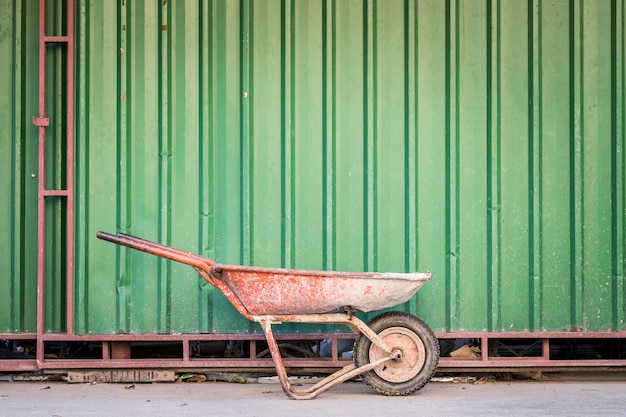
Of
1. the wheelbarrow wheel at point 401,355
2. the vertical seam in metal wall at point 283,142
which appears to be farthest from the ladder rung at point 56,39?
the wheelbarrow wheel at point 401,355

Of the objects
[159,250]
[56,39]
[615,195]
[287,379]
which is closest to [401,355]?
[287,379]

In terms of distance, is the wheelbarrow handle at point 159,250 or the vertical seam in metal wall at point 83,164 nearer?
the wheelbarrow handle at point 159,250

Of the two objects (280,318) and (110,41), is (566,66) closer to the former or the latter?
(280,318)

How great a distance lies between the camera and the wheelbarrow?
5535mm

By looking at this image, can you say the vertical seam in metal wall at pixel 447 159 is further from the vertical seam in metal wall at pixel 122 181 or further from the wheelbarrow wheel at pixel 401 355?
the vertical seam in metal wall at pixel 122 181

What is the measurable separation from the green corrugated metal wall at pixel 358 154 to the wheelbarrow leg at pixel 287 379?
0.71 meters

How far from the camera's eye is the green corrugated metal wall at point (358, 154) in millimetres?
6344

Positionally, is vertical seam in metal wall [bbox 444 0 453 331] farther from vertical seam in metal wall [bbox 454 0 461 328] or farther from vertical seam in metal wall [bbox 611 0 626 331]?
vertical seam in metal wall [bbox 611 0 626 331]

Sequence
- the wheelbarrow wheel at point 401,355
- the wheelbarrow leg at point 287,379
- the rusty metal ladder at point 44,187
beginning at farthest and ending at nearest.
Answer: the rusty metal ladder at point 44,187 < the wheelbarrow wheel at point 401,355 < the wheelbarrow leg at point 287,379

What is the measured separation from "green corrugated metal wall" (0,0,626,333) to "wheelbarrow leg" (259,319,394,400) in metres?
0.71

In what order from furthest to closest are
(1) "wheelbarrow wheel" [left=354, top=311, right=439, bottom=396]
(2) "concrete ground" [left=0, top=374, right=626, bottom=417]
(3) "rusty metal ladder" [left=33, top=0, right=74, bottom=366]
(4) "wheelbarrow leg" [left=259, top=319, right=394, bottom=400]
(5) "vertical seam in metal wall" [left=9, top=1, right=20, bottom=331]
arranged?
1. (5) "vertical seam in metal wall" [left=9, top=1, right=20, bottom=331]
2. (3) "rusty metal ladder" [left=33, top=0, right=74, bottom=366]
3. (1) "wheelbarrow wheel" [left=354, top=311, right=439, bottom=396]
4. (4) "wheelbarrow leg" [left=259, top=319, right=394, bottom=400]
5. (2) "concrete ground" [left=0, top=374, right=626, bottom=417]

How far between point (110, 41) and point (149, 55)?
0.30 m

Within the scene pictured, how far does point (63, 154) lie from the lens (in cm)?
650

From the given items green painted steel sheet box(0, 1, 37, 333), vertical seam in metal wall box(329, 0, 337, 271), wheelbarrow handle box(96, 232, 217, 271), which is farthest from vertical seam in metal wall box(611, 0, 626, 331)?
green painted steel sheet box(0, 1, 37, 333)
